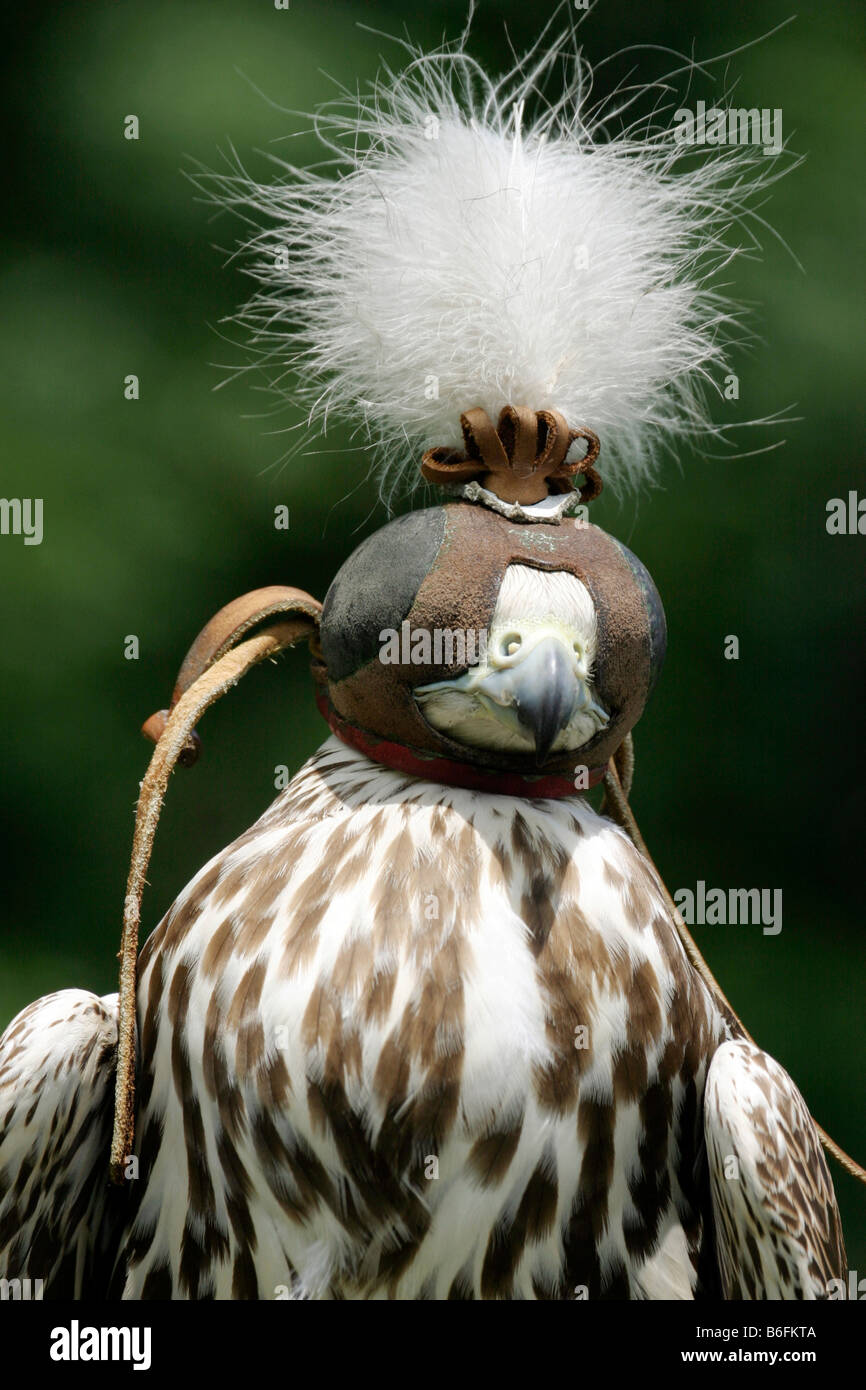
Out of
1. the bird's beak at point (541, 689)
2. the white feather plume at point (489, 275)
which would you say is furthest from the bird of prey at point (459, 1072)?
the white feather plume at point (489, 275)

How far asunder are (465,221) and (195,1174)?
73cm

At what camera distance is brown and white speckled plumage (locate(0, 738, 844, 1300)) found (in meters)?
0.94

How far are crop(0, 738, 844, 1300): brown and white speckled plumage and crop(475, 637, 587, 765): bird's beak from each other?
0.11 metres

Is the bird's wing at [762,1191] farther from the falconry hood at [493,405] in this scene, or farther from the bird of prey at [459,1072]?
the falconry hood at [493,405]

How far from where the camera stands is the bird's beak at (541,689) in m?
0.92

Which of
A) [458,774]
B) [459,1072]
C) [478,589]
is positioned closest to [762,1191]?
[459,1072]

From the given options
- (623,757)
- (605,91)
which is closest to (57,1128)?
(623,757)

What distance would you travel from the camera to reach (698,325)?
1170 mm

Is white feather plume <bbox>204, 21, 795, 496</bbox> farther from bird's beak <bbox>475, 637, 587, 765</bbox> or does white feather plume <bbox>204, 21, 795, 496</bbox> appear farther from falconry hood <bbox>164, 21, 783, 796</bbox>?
bird's beak <bbox>475, 637, 587, 765</bbox>

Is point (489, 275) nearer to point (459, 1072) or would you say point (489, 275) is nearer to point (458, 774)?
point (458, 774)

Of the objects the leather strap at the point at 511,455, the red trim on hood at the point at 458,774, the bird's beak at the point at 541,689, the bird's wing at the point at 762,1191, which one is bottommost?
the bird's wing at the point at 762,1191

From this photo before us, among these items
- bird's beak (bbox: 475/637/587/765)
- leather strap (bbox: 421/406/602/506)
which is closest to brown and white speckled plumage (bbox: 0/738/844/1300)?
A: bird's beak (bbox: 475/637/587/765)

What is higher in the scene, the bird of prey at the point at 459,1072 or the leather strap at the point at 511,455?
the leather strap at the point at 511,455
